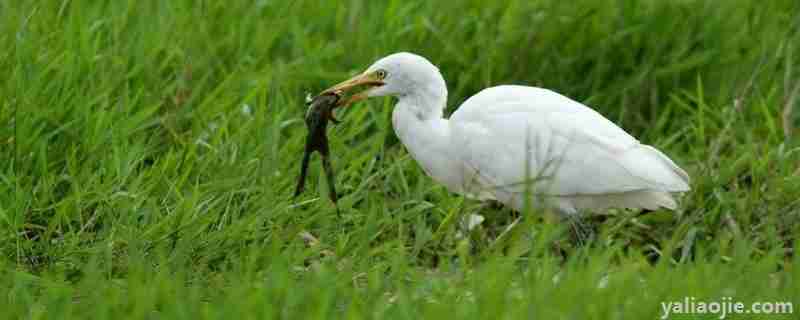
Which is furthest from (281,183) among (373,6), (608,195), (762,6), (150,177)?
(762,6)

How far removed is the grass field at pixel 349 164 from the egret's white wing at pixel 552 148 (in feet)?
0.61

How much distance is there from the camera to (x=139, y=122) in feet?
16.9

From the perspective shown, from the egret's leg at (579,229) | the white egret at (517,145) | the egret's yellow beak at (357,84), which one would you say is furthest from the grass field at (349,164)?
the egret's yellow beak at (357,84)

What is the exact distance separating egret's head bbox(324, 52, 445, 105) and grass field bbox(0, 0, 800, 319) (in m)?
0.41

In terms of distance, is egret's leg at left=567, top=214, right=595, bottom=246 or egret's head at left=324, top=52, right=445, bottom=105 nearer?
egret's head at left=324, top=52, right=445, bottom=105

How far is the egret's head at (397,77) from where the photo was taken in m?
4.95

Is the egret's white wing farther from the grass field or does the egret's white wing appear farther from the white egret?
the grass field

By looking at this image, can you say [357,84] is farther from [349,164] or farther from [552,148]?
[552,148]

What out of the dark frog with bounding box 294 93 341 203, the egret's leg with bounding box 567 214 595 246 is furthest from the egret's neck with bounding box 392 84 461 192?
the egret's leg with bounding box 567 214 595 246

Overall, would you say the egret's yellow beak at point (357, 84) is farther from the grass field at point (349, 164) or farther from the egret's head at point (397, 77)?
the grass field at point (349, 164)

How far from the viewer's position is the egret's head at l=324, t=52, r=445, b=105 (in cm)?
495

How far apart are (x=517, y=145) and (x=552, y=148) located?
0.12 m

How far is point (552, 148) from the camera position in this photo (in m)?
4.95

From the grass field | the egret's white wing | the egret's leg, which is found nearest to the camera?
the grass field
